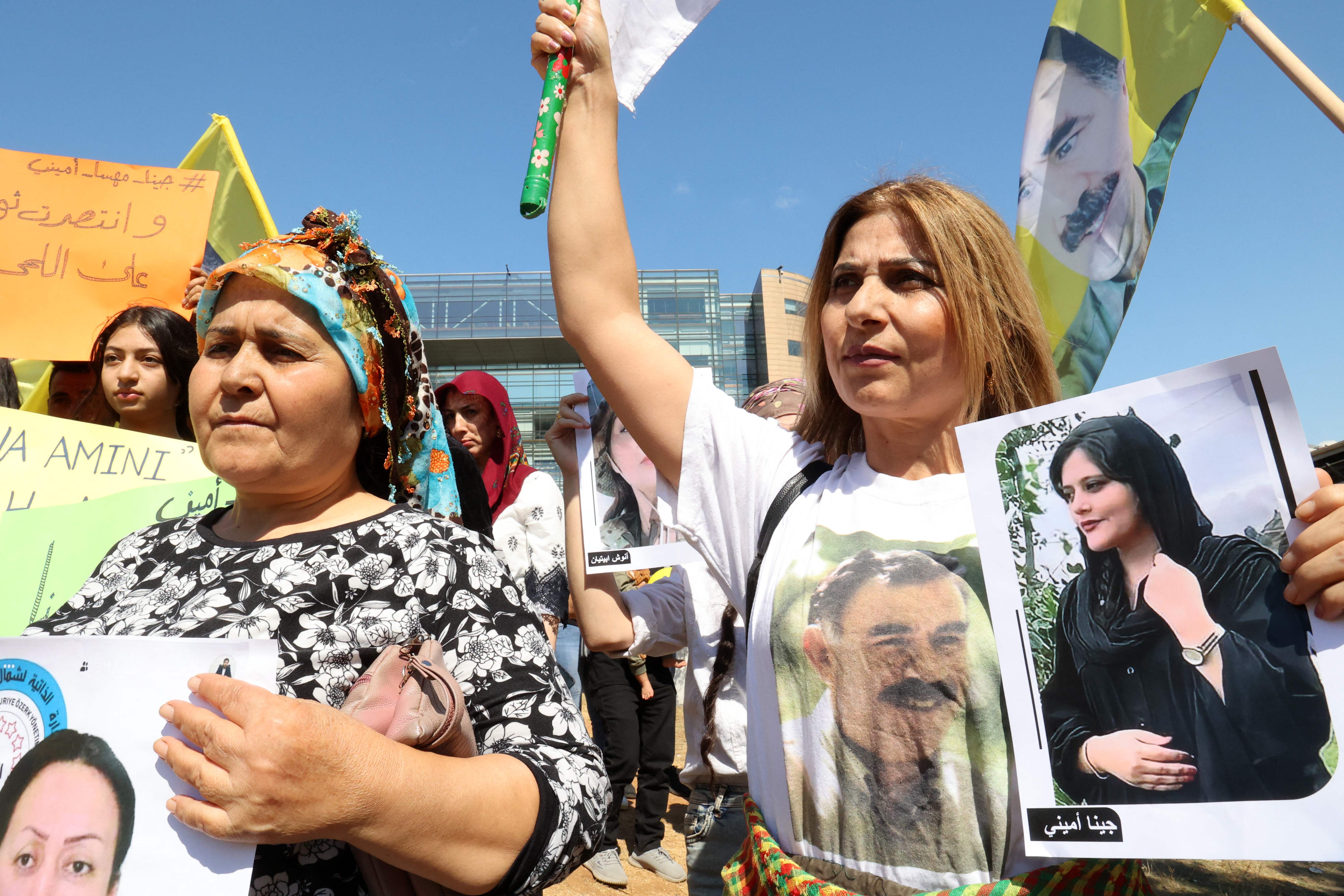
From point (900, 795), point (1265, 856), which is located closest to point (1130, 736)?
point (1265, 856)

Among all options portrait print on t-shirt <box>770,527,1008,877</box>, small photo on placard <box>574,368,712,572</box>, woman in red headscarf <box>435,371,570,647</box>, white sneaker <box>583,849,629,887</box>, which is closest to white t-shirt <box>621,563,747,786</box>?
small photo on placard <box>574,368,712,572</box>

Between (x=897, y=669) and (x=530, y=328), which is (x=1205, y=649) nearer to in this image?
(x=897, y=669)

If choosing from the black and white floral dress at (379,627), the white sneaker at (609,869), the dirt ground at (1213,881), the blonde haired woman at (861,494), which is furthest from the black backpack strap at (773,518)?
the white sneaker at (609,869)

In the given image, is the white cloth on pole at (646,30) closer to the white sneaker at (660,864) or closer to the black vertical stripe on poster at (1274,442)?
the black vertical stripe on poster at (1274,442)

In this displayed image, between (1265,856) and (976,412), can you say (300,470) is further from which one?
(1265,856)

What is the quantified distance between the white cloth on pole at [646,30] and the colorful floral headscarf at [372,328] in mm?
662

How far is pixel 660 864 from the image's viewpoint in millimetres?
5145

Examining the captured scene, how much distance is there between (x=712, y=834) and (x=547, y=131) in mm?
1901

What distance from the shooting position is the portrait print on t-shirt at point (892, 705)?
4.02ft

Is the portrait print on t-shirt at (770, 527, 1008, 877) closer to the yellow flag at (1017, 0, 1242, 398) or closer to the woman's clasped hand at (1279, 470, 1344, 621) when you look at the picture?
the woman's clasped hand at (1279, 470, 1344, 621)

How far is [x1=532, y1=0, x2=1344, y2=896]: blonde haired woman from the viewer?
1.24 metres

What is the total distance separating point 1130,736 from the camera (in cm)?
111

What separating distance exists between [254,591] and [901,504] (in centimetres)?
108

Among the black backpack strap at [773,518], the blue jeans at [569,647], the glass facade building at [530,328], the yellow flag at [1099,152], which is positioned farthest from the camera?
the glass facade building at [530,328]
